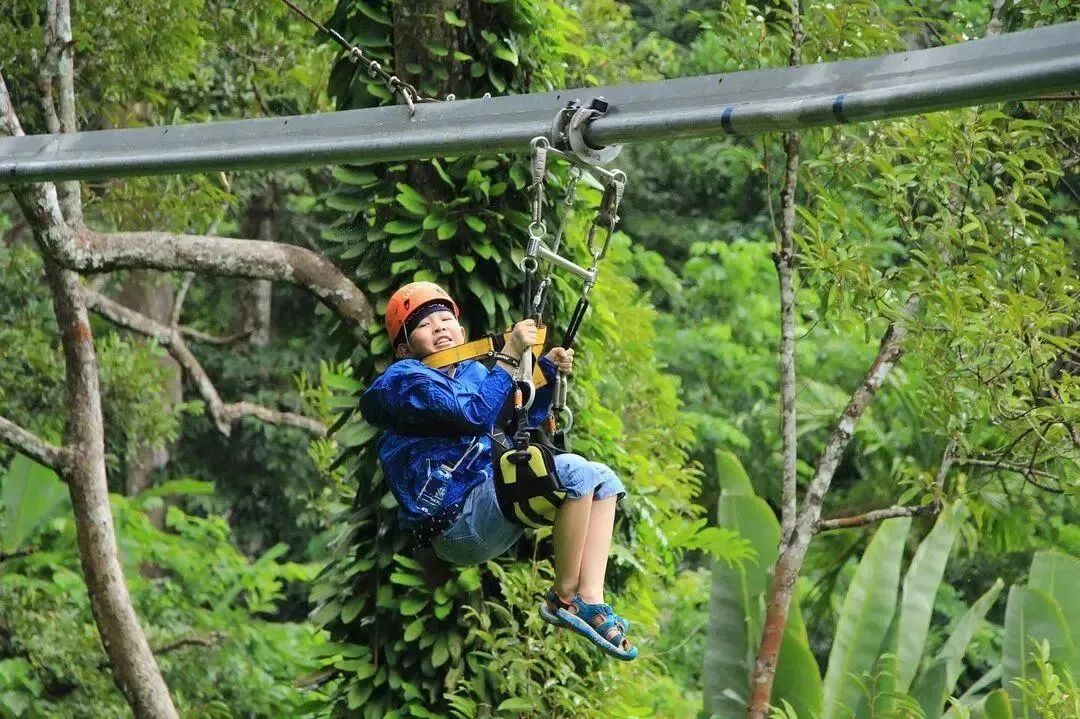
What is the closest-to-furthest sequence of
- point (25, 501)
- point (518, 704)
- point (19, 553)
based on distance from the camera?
1. point (518, 704)
2. point (19, 553)
3. point (25, 501)

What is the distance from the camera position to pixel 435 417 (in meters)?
4.01

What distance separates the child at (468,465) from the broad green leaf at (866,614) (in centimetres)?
291

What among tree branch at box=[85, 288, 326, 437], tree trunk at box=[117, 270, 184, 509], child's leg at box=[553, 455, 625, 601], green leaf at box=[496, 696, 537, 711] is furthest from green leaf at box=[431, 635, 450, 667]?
tree trunk at box=[117, 270, 184, 509]

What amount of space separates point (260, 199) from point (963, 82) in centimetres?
1029

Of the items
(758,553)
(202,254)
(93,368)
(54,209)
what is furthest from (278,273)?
(758,553)

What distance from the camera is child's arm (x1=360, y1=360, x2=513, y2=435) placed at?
3.94 m

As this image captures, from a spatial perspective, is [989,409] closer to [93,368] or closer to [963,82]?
[963,82]

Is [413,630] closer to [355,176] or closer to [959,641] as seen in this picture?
[355,176]

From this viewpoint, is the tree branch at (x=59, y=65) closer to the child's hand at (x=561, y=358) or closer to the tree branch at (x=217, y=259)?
the tree branch at (x=217, y=259)

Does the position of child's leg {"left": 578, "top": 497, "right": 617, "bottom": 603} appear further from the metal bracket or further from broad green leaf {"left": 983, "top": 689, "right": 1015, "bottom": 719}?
broad green leaf {"left": 983, "top": 689, "right": 1015, "bottom": 719}

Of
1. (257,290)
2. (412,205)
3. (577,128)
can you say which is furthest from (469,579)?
(257,290)

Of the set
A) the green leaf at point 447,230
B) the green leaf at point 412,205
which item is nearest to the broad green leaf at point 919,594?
the green leaf at point 447,230

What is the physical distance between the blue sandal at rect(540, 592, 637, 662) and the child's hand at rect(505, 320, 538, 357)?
0.68 metres

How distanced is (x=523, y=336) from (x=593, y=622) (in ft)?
2.56
